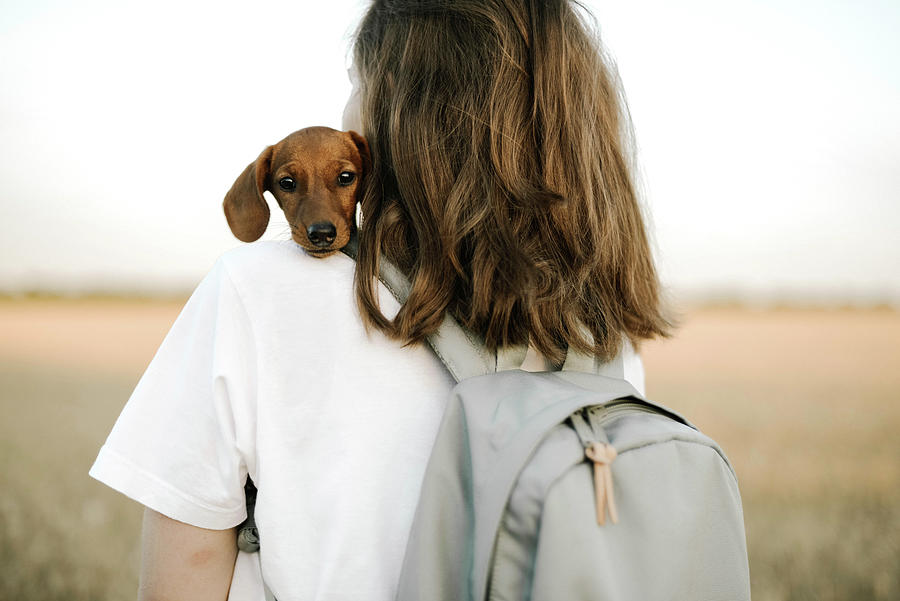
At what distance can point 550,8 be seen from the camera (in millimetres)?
1209

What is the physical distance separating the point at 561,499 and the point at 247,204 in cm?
89

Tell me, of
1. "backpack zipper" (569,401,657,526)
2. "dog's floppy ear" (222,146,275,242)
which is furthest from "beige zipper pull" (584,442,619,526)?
"dog's floppy ear" (222,146,275,242)

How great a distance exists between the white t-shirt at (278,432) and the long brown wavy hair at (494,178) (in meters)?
0.10

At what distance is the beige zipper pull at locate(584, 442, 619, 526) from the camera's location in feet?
3.05

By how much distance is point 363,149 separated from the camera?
1.30 m

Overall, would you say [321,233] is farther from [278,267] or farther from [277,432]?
[277,432]

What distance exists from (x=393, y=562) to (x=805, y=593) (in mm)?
3662

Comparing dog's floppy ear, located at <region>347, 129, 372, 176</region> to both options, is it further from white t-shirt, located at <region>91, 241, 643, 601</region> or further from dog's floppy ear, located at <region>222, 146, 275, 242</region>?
white t-shirt, located at <region>91, 241, 643, 601</region>

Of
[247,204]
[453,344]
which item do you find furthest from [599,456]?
[247,204]

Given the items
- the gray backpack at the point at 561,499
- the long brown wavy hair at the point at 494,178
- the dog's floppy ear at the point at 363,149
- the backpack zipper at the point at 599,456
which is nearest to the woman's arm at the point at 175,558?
the gray backpack at the point at 561,499

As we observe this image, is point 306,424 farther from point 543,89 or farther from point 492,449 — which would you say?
point 543,89

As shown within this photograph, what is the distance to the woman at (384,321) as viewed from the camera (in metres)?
0.99

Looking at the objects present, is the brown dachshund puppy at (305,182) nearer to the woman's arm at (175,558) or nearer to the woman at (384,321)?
the woman at (384,321)

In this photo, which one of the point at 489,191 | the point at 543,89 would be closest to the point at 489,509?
the point at 489,191
